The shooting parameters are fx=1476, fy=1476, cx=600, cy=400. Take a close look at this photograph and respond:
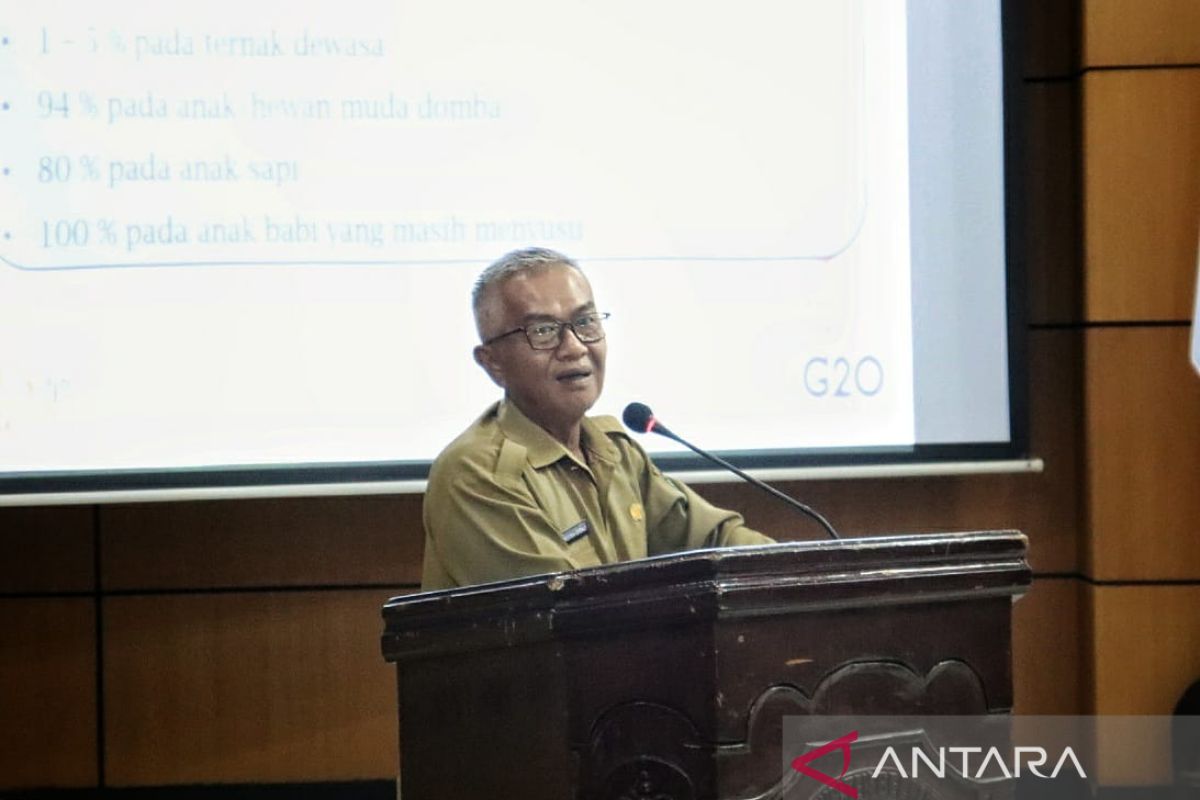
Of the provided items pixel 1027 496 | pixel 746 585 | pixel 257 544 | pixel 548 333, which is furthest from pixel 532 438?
pixel 1027 496

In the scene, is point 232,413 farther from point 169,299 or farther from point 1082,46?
point 1082,46

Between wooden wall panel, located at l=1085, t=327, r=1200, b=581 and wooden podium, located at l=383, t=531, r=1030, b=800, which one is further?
wooden wall panel, located at l=1085, t=327, r=1200, b=581

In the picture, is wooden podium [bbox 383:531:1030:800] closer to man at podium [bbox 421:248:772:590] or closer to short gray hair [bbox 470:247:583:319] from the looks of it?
man at podium [bbox 421:248:772:590]

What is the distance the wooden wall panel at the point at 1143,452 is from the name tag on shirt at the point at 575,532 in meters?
1.90

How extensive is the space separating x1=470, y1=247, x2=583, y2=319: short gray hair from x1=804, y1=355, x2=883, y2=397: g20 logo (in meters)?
1.35

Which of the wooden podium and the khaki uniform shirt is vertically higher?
the khaki uniform shirt

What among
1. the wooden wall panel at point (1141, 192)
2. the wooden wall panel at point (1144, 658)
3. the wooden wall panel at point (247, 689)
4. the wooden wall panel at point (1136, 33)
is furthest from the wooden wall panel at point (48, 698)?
the wooden wall panel at point (1136, 33)

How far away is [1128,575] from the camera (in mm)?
3543

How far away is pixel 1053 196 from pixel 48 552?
261 centimetres

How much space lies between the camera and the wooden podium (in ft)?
4.76

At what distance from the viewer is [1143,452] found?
3.53 m

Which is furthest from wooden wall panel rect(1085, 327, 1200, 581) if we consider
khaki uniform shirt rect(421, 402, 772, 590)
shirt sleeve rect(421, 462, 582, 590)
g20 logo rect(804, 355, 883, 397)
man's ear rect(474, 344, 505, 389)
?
shirt sleeve rect(421, 462, 582, 590)

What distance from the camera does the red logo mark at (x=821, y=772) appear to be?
4.74ft

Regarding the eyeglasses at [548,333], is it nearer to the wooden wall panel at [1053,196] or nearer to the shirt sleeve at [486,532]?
the shirt sleeve at [486,532]
